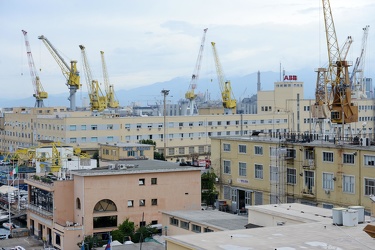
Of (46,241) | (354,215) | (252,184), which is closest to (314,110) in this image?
(252,184)

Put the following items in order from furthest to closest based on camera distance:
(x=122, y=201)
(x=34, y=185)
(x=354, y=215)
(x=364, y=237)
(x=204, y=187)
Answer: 1. (x=204, y=187)
2. (x=34, y=185)
3. (x=122, y=201)
4. (x=354, y=215)
5. (x=364, y=237)

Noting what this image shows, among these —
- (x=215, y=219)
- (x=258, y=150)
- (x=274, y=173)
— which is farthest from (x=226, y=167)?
(x=215, y=219)

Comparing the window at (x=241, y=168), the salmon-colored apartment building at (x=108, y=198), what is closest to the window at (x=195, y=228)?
the salmon-colored apartment building at (x=108, y=198)

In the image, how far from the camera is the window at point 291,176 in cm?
2569

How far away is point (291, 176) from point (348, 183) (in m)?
2.97

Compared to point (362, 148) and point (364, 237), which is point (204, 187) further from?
Result: point (364, 237)

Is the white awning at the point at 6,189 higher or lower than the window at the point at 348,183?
lower

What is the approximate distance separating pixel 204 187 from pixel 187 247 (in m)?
17.4

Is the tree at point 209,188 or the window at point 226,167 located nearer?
the tree at point 209,188

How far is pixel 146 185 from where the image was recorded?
25.3 meters

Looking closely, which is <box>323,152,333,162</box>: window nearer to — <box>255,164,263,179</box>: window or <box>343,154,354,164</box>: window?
<box>343,154,354,164</box>: window

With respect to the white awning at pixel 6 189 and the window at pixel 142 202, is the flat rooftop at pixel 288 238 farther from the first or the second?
the white awning at pixel 6 189

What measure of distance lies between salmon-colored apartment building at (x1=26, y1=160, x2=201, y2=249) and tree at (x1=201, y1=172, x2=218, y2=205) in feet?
7.07

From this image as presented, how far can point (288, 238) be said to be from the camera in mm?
12477
